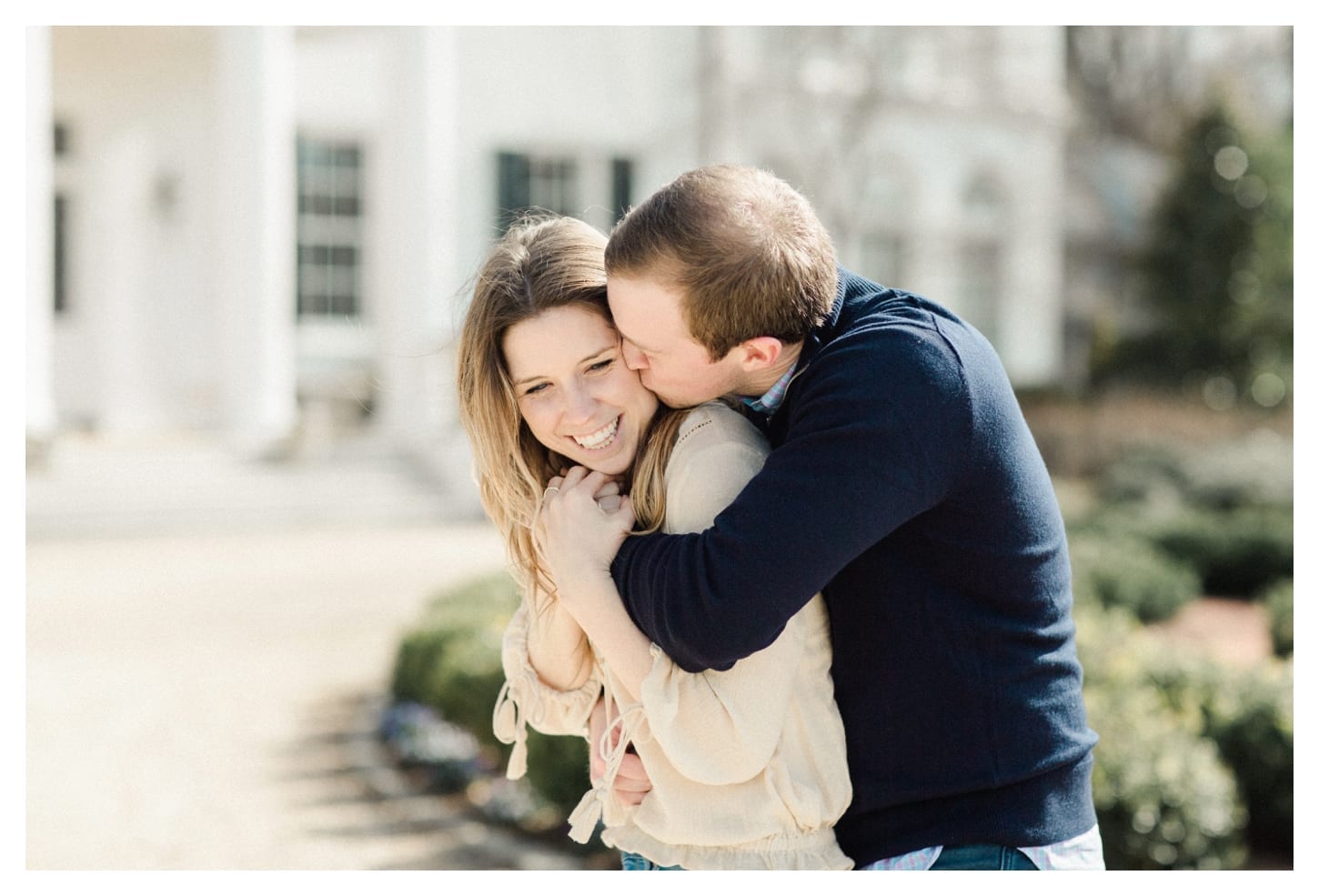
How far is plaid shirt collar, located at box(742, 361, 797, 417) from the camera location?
198cm

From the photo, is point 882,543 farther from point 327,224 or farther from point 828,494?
point 327,224

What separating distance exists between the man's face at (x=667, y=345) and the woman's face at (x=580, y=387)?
0.32 feet

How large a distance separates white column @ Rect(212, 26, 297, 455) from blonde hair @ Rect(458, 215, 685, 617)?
1289 centimetres

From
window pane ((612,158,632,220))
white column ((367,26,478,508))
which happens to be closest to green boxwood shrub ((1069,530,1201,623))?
white column ((367,26,478,508))

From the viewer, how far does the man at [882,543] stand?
1.72 m

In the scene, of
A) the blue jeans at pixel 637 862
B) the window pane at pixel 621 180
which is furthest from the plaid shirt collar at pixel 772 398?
the window pane at pixel 621 180

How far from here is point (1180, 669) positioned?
18.3 ft

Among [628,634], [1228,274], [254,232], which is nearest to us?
[628,634]

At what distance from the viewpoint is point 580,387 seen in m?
2.15

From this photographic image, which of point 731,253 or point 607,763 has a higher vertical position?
point 731,253

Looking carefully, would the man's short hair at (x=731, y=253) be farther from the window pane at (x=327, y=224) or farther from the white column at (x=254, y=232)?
the window pane at (x=327, y=224)

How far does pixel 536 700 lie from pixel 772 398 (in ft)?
2.42

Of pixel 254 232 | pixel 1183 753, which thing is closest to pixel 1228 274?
pixel 254 232
